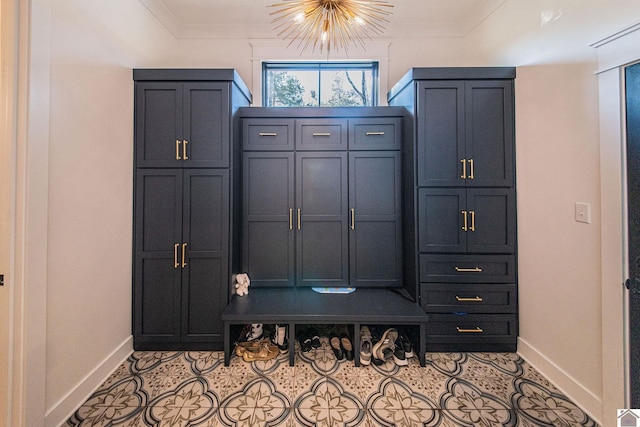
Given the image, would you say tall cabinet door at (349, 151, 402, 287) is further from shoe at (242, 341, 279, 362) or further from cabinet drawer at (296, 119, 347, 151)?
shoe at (242, 341, 279, 362)

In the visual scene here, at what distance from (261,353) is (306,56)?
292 centimetres

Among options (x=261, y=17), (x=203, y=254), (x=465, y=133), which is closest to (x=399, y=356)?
(x=203, y=254)

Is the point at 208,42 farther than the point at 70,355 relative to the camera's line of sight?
Yes

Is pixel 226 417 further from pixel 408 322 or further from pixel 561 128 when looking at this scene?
pixel 561 128

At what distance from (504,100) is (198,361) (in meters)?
3.25

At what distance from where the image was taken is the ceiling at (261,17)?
240cm

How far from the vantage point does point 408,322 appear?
1977 millimetres

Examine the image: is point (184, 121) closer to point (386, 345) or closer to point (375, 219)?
point (375, 219)

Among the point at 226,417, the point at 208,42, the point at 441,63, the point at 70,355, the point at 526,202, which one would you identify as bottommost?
the point at 226,417

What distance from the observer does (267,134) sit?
2.42 metres

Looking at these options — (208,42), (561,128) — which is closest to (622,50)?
(561,128)

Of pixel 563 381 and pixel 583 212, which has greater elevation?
pixel 583 212

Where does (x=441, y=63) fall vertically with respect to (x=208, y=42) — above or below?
below

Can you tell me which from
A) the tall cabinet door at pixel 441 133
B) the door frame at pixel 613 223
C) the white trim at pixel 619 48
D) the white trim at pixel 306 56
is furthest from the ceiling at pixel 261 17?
the door frame at pixel 613 223
